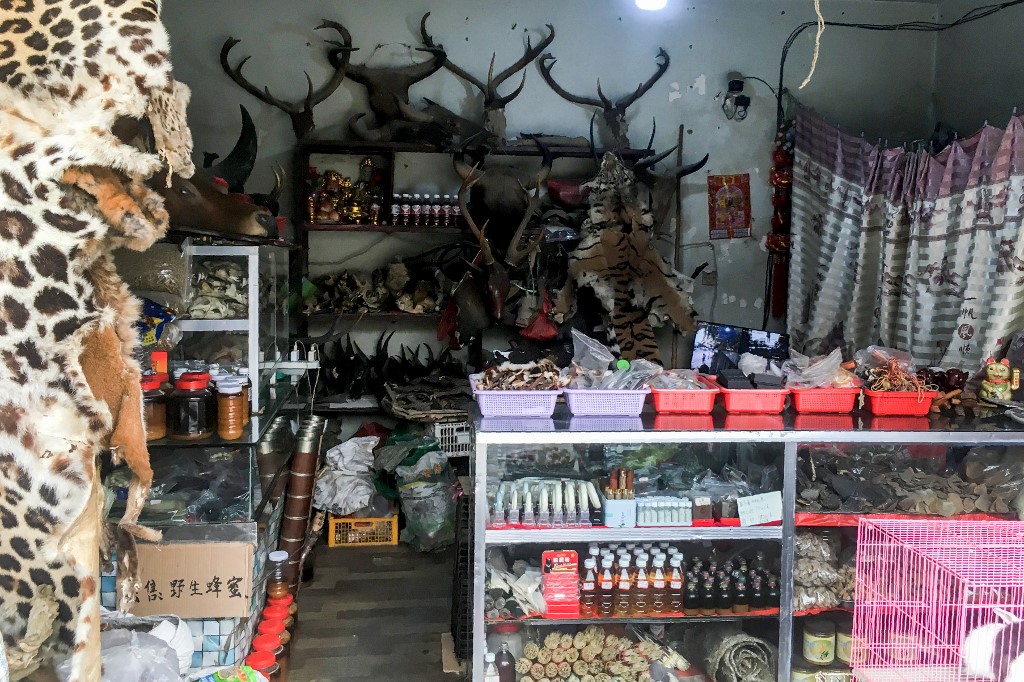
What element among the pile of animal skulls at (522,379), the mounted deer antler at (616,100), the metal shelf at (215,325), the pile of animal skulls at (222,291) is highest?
the mounted deer antler at (616,100)

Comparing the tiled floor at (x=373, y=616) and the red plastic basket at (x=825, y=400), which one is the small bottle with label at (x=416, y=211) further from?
the red plastic basket at (x=825, y=400)

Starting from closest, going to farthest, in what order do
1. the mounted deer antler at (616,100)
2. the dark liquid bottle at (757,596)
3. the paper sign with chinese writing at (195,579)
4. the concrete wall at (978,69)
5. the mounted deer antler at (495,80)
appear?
1. the dark liquid bottle at (757,596)
2. the paper sign with chinese writing at (195,579)
3. the concrete wall at (978,69)
4. the mounted deer antler at (495,80)
5. the mounted deer antler at (616,100)

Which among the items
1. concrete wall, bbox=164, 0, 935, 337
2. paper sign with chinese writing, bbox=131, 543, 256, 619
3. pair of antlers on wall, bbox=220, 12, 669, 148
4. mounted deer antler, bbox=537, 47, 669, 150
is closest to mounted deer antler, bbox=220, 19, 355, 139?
pair of antlers on wall, bbox=220, 12, 669, 148

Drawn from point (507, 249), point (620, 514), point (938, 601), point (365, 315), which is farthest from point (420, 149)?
point (938, 601)

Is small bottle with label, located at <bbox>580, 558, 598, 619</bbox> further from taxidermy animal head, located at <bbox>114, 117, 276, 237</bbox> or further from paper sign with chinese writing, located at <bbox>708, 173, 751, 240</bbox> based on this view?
paper sign with chinese writing, located at <bbox>708, 173, 751, 240</bbox>

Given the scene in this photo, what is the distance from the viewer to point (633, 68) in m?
5.75

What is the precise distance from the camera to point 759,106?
5.83 meters

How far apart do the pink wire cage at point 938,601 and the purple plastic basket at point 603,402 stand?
841mm

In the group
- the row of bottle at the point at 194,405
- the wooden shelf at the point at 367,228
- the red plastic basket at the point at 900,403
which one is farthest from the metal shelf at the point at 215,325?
the red plastic basket at the point at 900,403

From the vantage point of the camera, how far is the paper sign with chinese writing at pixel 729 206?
5879 mm

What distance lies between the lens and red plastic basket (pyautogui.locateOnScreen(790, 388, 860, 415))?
2.98m

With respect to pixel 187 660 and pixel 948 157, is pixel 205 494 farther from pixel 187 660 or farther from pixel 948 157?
pixel 948 157

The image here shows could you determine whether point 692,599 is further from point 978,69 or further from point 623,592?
point 978,69

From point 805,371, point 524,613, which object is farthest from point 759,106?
point 524,613
